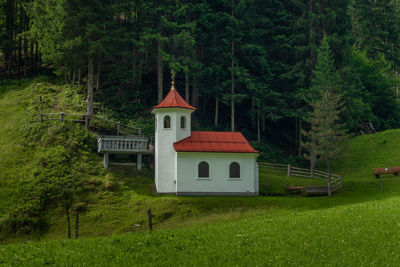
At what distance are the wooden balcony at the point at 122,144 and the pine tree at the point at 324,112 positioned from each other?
14.4 metres

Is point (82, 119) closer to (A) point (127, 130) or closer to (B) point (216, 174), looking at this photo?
(A) point (127, 130)

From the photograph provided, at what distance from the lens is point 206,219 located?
24.0 meters

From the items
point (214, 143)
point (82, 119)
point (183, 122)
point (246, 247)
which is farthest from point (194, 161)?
point (246, 247)

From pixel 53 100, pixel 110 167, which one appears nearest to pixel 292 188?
pixel 110 167

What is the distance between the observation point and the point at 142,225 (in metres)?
25.0

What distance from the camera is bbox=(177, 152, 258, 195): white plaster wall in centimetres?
2991

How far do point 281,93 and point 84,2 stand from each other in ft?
83.6

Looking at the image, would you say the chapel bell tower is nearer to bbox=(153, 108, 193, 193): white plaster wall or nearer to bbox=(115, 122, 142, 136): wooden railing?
bbox=(153, 108, 193, 193): white plaster wall

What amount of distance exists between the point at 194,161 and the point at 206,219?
22.9ft

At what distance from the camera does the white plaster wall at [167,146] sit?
3011cm

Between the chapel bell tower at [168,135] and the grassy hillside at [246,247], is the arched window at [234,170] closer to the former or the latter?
the chapel bell tower at [168,135]

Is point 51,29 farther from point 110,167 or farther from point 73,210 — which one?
point 73,210

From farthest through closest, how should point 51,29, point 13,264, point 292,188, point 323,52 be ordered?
point 323,52 → point 51,29 → point 292,188 → point 13,264

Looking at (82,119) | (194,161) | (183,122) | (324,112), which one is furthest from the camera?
(82,119)
